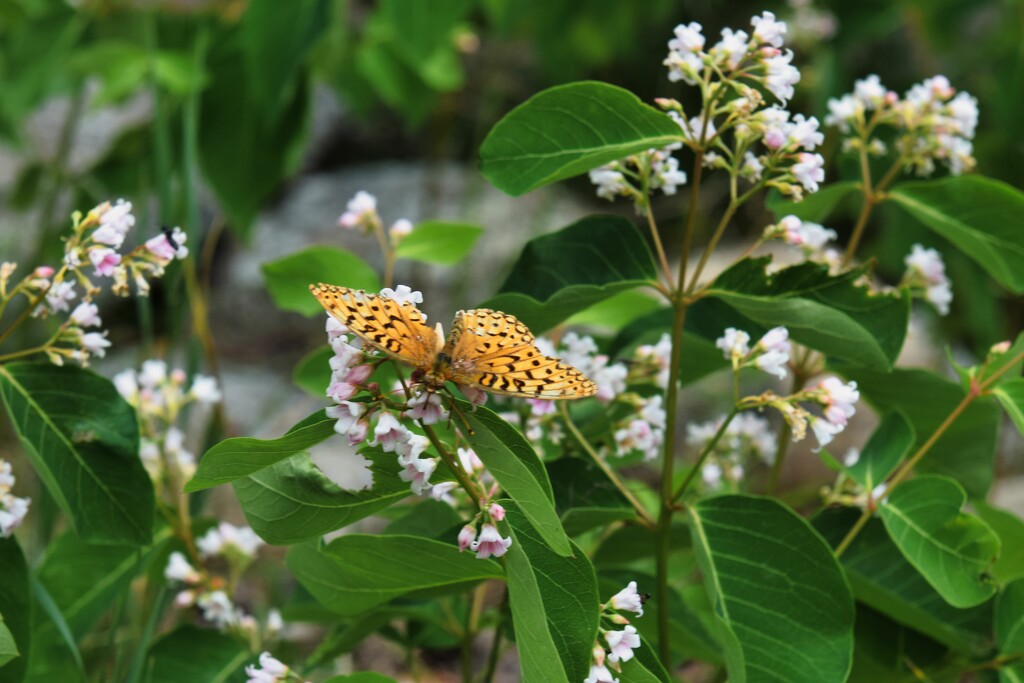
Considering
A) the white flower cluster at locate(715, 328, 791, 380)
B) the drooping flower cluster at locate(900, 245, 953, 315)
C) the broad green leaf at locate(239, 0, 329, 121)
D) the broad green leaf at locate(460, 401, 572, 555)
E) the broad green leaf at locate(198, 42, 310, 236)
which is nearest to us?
the broad green leaf at locate(460, 401, 572, 555)

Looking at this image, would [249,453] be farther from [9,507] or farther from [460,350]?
[9,507]

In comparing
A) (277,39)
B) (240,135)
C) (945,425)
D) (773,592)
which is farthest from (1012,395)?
(240,135)

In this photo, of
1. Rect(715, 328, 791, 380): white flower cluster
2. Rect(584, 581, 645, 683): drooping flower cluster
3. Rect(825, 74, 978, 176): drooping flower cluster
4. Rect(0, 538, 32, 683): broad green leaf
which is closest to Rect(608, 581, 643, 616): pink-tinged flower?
Rect(584, 581, 645, 683): drooping flower cluster

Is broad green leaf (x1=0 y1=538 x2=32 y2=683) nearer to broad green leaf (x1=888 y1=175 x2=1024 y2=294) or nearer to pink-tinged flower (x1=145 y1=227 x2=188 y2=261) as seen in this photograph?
pink-tinged flower (x1=145 y1=227 x2=188 y2=261)

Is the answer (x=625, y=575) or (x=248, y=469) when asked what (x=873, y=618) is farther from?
(x=248, y=469)

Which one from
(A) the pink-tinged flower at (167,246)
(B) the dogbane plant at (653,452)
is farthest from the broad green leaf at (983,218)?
(A) the pink-tinged flower at (167,246)

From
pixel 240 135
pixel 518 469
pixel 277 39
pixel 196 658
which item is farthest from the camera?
pixel 240 135
